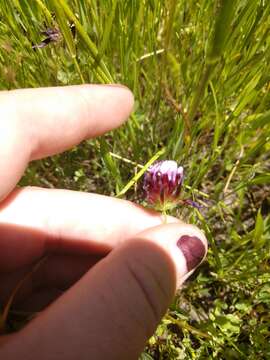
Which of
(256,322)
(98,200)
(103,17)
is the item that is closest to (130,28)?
(103,17)

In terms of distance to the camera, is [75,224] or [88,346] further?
[75,224]

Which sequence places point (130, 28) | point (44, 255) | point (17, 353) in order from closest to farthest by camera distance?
point (17, 353) → point (130, 28) → point (44, 255)

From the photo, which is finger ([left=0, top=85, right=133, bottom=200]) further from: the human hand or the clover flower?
the clover flower

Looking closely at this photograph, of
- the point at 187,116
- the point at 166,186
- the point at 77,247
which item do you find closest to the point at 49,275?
the point at 77,247

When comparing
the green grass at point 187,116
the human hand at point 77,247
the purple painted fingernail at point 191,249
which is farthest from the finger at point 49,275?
the purple painted fingernail at point 191,249

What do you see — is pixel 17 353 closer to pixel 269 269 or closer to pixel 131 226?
pixel 131 226

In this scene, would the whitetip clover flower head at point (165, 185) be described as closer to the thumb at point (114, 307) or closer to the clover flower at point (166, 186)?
the clover flower at point (166, 186)
